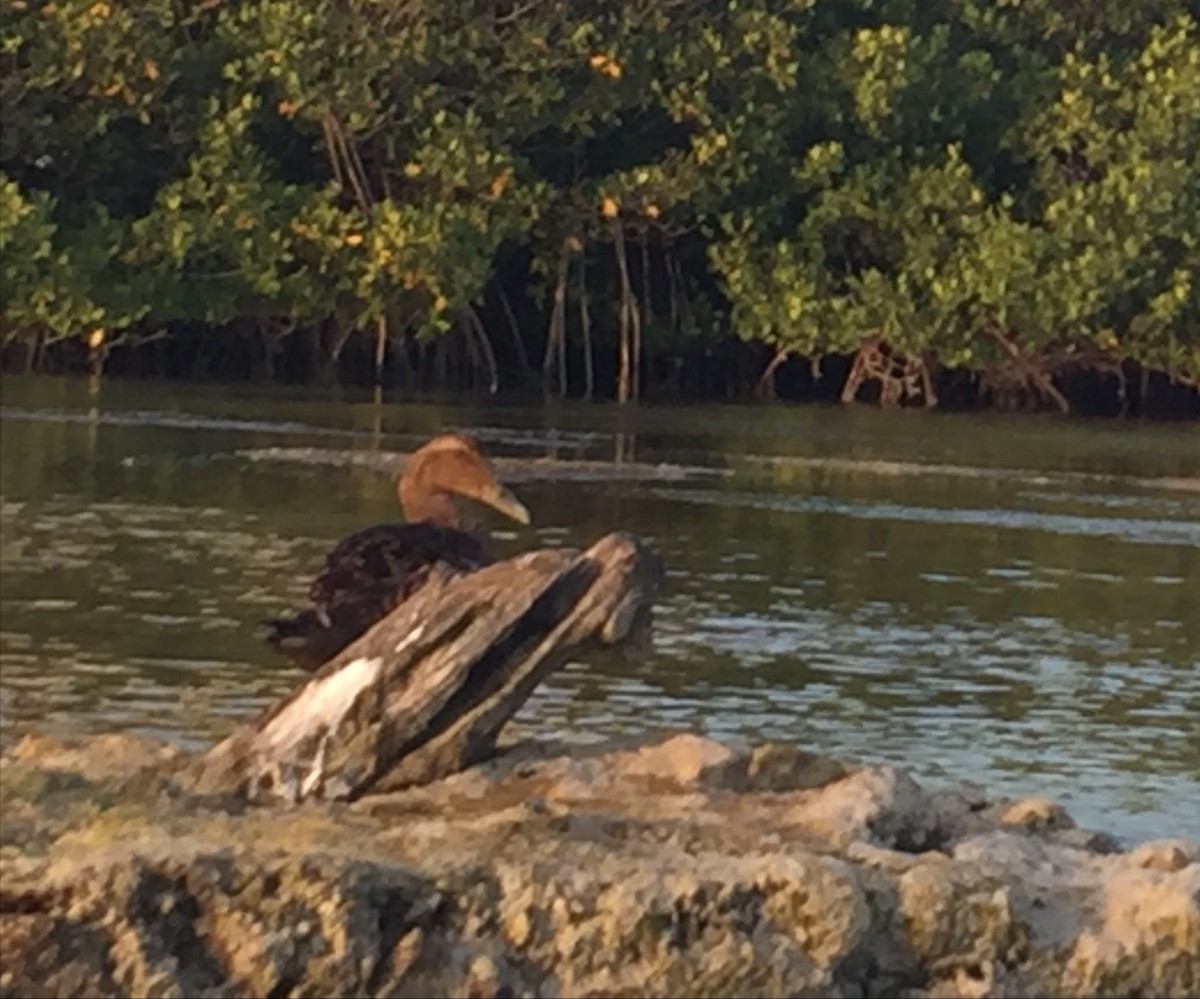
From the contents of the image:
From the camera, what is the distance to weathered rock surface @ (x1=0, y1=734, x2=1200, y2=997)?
5.77 metres

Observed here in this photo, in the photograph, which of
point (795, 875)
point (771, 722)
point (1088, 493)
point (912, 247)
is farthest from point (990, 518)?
point (912, 247)

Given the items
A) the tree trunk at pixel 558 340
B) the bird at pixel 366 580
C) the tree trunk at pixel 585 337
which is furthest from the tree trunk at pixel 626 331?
the bird at pixel 366 580

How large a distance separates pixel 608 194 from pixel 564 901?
90.6 feet

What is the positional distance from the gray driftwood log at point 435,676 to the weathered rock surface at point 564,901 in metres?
0.17

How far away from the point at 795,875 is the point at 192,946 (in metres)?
1.16

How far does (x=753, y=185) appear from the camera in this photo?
35.1 meters

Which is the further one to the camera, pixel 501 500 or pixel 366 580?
pixel 501 500

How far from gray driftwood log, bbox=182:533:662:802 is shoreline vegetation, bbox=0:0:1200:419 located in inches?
923

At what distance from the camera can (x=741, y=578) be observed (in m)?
15.1

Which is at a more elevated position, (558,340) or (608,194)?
(608,194)

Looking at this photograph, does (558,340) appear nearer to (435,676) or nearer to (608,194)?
(608,194)

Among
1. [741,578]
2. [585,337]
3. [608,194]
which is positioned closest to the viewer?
→ [741,578]

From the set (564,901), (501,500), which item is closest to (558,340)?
(501,500)

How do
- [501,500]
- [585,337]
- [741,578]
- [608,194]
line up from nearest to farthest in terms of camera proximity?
[501,500] → [741,578] → [608,194] → [585,337]
